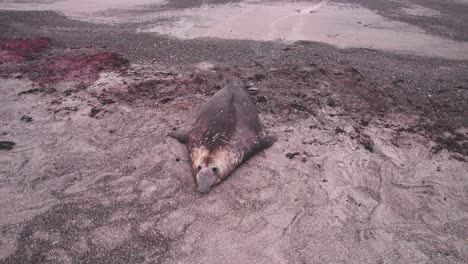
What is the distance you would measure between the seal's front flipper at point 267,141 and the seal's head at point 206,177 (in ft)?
3.67

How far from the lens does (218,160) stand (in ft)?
15.0

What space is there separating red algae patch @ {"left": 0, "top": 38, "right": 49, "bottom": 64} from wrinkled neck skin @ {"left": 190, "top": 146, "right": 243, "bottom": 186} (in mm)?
6503

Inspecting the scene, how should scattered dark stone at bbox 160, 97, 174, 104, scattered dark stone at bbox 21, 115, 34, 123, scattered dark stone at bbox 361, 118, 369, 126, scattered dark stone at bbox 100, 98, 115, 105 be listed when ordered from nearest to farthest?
1. scattered dark stone at bbox 21, 115, 34, 123
2. scattered dark stone at bbox 361, 118, 369, 126
3. scattered dark stone at bbox 100, 98, 115, 105
4. scattered dark stone at bbox 160, 97, 174, 104

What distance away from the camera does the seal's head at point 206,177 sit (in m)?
4.42

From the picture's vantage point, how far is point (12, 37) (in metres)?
9.78

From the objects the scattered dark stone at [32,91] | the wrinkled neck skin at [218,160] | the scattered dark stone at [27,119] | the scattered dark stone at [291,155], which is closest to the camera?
the wrinkled neck skin at [218,160]

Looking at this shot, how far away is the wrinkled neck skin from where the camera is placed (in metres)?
4.57

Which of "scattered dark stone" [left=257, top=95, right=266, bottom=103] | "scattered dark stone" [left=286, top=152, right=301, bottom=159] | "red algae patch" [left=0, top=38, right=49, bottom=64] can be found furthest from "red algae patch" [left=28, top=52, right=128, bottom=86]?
"scattered dark stone" [left=286, top=152, right=301, bottom=159]

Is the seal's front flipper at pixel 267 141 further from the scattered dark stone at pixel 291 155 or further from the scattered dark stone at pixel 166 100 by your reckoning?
the scattered dark stone at pixel 166 100

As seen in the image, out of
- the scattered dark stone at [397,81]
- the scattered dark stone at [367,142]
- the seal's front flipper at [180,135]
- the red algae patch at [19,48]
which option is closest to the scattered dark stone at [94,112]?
the seal's front flipper at [180,135]

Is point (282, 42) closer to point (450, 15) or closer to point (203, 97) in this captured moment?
point (203, 97)

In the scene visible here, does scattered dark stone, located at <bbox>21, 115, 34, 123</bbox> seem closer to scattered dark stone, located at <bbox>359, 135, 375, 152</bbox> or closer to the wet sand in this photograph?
the wet sand

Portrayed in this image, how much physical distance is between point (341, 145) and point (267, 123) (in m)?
1.39

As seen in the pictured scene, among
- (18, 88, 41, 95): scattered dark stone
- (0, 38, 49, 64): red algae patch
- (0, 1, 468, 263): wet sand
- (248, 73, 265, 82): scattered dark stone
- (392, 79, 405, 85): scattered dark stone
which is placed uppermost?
(0, 38, 49, 64): red algae patch
